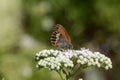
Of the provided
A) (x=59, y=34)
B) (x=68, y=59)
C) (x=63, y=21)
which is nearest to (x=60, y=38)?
(x=59, y=34)

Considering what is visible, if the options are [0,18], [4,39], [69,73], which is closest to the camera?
[69,73]

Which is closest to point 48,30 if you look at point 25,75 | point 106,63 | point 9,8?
point 9,8

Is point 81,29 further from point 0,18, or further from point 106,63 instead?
point 106,63

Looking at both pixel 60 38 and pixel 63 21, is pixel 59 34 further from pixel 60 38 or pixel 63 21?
pixel 63 21

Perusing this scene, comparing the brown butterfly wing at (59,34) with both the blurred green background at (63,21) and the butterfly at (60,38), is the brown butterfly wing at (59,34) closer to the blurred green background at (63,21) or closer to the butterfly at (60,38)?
the butterfly at (60,38)

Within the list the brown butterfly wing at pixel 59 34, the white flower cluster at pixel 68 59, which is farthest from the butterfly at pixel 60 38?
the white flower cluster at pixel 68 59

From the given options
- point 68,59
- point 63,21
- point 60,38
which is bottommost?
point 68,59

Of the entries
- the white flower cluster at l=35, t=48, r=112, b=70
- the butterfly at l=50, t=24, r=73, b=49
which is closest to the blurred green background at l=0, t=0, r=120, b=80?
the butterfly at l=50, t=24, r=73, b=49
